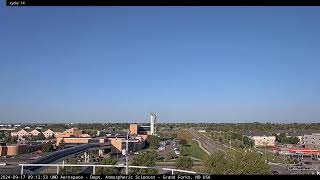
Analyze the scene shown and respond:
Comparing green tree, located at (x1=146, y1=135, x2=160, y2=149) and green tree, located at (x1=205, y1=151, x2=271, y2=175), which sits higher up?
green tree, located at (x1=205, y1=151, x2=271, y2=175)

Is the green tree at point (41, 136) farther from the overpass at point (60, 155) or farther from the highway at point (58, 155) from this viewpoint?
the highway at point (58, 155)

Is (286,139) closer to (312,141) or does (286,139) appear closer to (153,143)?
(312,141)

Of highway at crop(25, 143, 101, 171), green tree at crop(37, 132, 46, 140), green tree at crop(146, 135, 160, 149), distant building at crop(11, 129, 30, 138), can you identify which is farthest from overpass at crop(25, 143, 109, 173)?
distant building at crop(11, 129, 30, 138)

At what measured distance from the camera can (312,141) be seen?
41875mm

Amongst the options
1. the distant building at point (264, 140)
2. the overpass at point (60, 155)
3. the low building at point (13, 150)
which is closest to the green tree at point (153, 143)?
the overpass at point (60, 155)

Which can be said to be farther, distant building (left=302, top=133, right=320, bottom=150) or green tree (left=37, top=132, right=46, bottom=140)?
green tree (left=37, top=132, right=46, bottom=140)

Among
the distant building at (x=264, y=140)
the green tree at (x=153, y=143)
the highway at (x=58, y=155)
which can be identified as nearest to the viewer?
the highway at (x=58, y=155)

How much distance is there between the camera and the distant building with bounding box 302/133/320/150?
40.5m

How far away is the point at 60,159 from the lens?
22.5 m

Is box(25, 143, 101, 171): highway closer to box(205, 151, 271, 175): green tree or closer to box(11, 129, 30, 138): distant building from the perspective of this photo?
box(205, 151, 271, 175): green tree

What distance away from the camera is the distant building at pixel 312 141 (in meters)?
40.5
